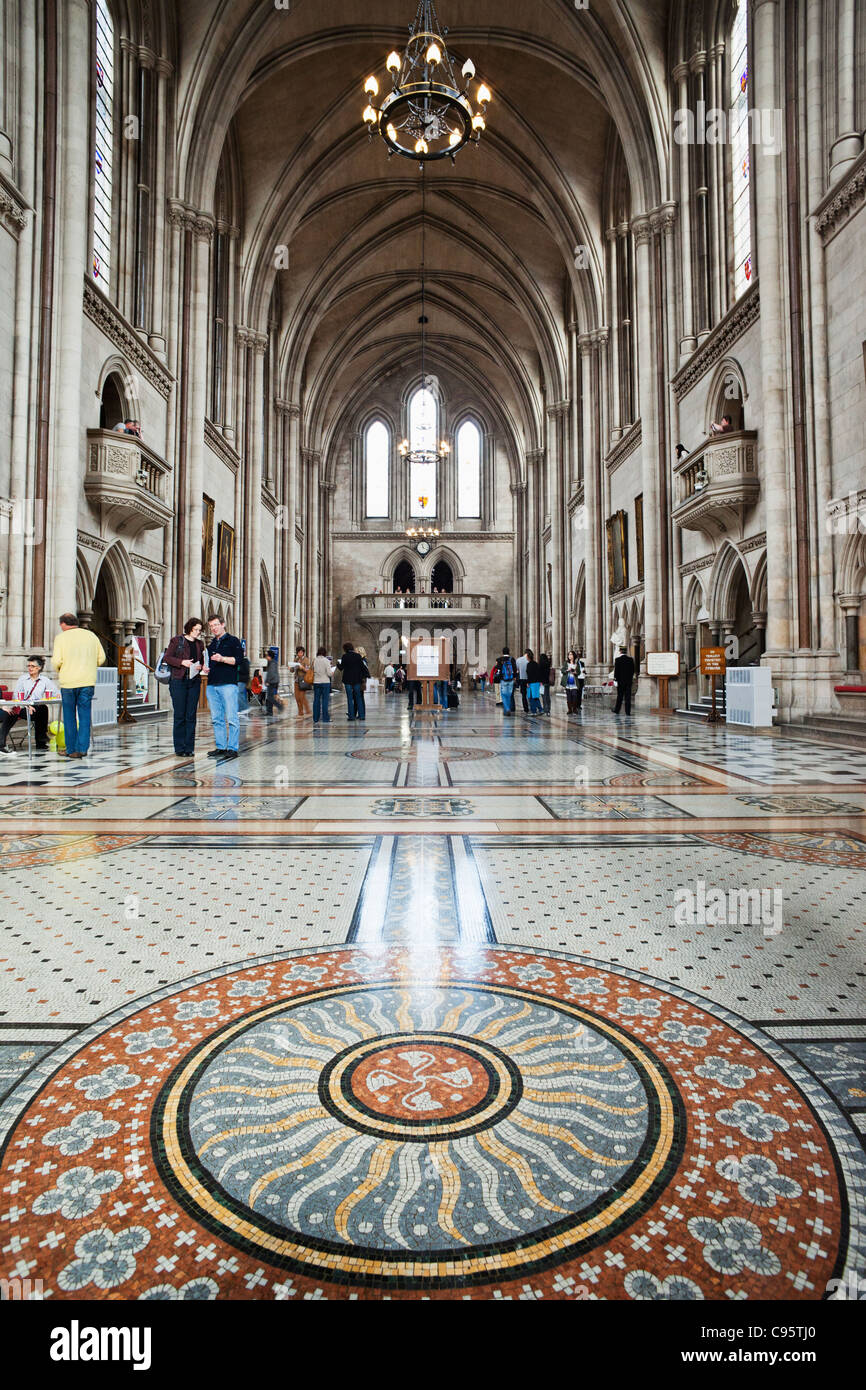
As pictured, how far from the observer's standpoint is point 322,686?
1311cm

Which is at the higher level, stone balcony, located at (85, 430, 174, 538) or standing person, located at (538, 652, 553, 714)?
stone balcony, located at (85, 430, 174, 538)

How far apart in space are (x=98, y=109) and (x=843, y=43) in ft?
38.2

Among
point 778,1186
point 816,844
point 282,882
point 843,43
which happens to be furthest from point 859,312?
point 778,1186

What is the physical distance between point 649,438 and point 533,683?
263 inches

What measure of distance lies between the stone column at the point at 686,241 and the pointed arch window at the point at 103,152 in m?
11.2

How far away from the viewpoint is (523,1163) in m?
1.27

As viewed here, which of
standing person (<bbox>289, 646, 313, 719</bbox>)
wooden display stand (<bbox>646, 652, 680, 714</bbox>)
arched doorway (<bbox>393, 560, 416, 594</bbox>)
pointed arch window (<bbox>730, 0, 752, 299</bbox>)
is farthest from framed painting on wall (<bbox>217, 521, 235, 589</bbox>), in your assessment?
arched doorway (<bbox>393, 560, 416, 594</bbox>)

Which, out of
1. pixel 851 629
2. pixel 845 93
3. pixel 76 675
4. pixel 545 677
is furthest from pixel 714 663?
pixel 76 675

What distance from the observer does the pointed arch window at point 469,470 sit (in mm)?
38000

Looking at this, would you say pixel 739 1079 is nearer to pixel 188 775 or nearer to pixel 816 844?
pixel 816 844

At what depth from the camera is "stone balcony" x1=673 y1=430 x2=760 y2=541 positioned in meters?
12.3

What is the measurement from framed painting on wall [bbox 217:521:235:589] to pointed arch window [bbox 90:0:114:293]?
676 centimetres

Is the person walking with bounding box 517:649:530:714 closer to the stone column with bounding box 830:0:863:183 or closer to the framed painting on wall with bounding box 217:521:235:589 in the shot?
the framed painting on wall with bounding box 217:521:235:589

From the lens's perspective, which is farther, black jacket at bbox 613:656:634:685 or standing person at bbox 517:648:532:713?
standing person at bbox 517:648:532:713
